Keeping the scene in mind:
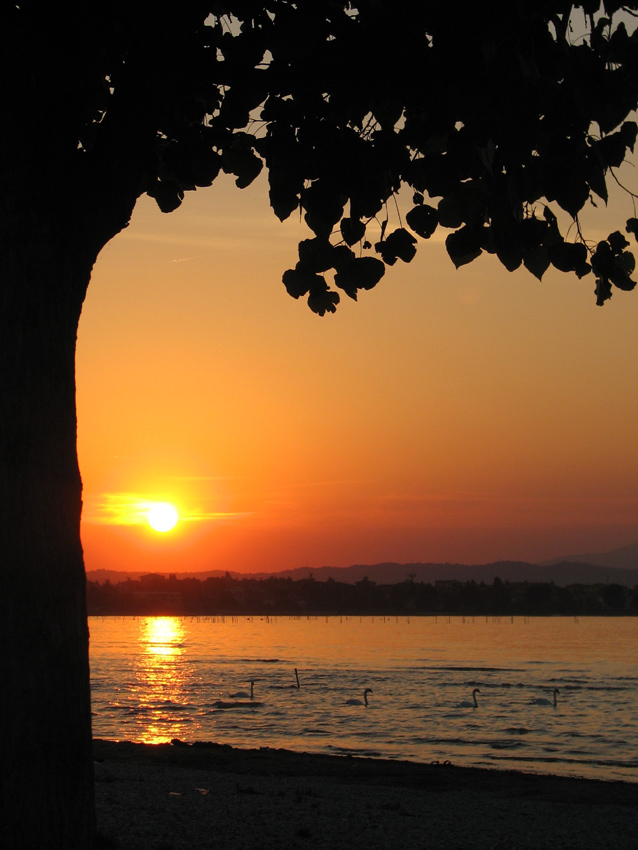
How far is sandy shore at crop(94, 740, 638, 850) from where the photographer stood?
10.9 metres

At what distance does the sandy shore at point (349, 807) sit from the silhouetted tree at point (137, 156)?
23.4 feet

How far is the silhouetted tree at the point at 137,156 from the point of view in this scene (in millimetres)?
3250

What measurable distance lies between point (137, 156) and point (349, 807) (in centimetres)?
1305

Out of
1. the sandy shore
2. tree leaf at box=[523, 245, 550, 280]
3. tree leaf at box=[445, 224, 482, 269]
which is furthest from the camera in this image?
the sandy shore

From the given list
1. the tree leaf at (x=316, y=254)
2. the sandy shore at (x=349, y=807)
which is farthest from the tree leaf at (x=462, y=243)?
the sandy shore at (x=349, y=807)

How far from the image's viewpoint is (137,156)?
150 inches

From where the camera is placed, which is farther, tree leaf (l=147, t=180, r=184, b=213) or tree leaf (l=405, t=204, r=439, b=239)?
tree leaf (l=147, t=180, r=184, b=213)

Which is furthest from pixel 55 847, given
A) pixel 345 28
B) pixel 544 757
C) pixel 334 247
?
pixel 544 757

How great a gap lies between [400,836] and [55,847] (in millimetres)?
9680

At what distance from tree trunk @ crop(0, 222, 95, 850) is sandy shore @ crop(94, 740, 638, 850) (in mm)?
6963

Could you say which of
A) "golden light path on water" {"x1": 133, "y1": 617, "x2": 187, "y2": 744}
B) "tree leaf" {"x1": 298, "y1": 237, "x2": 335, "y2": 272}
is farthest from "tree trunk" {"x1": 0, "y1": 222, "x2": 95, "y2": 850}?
"golden light path on water" {"x1": 133, "y1": 617, "x2": 187, "y2": 744}

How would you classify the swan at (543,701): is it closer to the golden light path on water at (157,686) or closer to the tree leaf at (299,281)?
the golden light path on water at (157,686)

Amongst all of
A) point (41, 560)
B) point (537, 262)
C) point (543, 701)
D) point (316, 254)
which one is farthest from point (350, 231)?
point (543, 701)

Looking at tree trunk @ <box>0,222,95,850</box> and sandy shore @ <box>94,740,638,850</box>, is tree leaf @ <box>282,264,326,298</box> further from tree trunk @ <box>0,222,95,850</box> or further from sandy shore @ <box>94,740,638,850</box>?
sandy shore @ <box>94,740,638,850</box>
